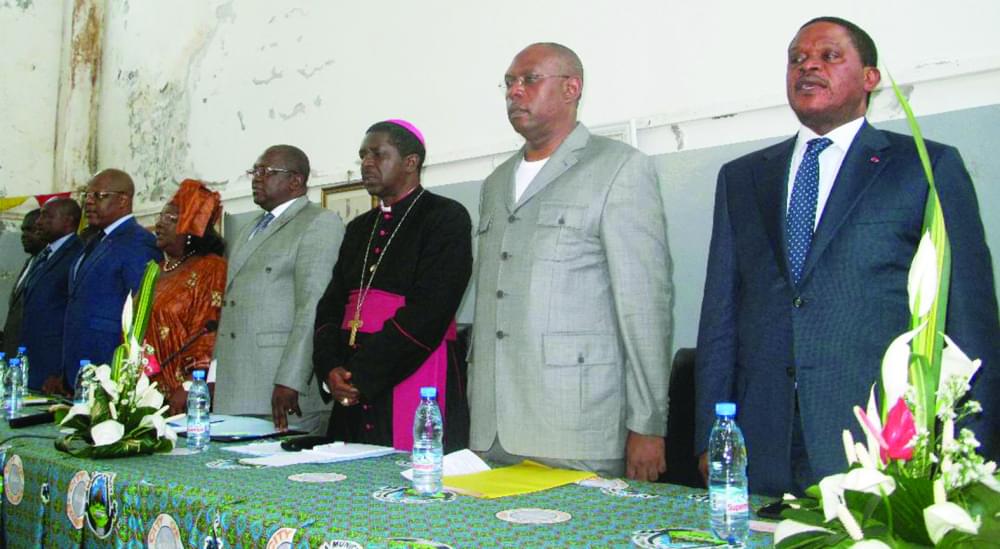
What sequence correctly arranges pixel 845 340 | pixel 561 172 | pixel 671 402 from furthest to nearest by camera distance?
pixel 671 402
pixel 561 172
pixel 845 340

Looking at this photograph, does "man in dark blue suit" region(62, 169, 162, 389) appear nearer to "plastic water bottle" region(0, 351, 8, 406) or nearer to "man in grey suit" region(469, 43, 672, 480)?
"plastic water bottle" region(0, 351, 8, 406)

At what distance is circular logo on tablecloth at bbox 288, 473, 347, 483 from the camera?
75.0 inches

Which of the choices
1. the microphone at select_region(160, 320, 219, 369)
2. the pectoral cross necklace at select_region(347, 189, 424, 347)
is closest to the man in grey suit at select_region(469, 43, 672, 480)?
the pectoral cross necklace at select_region(347, 189, 424, 347)

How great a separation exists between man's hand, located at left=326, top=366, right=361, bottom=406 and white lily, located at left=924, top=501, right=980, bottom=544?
199 centimetres

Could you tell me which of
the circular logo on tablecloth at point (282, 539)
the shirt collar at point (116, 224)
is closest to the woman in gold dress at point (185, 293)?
the shirt collar at point (116, 224)

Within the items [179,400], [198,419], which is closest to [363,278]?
[198,419]

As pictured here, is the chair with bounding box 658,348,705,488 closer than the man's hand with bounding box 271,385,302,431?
Yes

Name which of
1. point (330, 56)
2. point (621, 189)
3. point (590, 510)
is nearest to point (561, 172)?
point (621, 189)

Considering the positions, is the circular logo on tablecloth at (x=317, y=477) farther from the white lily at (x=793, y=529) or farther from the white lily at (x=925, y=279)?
the white lily at (x=925, y=279)

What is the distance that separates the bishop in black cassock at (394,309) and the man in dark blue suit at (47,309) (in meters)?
2.50

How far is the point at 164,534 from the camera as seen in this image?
179cm

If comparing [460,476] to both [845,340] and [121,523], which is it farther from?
[845,340]

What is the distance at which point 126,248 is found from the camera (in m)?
4.64

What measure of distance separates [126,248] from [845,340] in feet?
12.7
